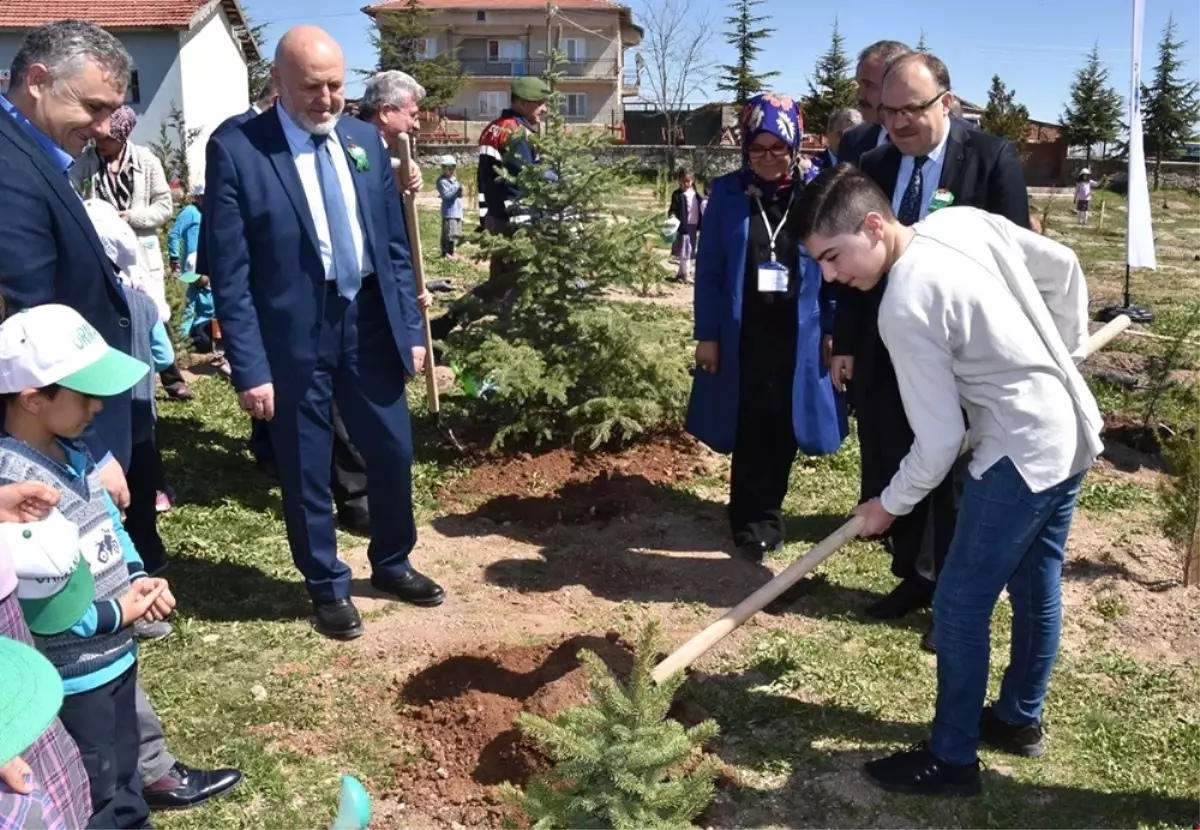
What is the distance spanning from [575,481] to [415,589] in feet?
5.08

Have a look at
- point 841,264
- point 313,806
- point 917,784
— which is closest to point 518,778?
point 313,806

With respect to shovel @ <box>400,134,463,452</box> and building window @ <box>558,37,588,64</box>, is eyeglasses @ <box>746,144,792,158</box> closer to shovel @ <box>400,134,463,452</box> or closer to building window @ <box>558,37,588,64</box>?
shovel @ <box>400,134,463,452</box>

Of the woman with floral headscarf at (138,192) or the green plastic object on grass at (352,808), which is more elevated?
the woman with floral headscarf at (138,192)

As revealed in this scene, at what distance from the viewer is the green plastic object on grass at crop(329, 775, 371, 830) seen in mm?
2721

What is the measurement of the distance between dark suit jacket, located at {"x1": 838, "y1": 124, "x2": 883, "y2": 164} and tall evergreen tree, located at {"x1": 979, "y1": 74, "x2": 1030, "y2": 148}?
2186 centimetres

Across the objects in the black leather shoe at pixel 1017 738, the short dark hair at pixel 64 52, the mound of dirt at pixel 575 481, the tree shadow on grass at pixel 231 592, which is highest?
the short dark hair at pixel 64 52

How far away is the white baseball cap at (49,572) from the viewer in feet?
6.56

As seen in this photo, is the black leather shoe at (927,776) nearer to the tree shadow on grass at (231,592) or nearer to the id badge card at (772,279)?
the id badge card at (772,279)

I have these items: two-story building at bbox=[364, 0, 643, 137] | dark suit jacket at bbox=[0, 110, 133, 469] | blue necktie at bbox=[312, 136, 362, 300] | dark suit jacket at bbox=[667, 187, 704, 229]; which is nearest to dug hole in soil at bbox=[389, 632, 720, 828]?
dark suit jacket at bbox=[0, 110, 133, 469]

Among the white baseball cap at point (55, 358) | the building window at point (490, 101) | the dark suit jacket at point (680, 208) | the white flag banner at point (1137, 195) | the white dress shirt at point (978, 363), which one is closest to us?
the white baseball cap at point (55, 358)

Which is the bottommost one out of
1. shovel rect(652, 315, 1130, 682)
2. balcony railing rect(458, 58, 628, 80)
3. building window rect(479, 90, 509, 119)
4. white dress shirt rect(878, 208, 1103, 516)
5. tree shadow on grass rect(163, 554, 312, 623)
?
tree shadow on grass rect(163, 554, 312, 623)

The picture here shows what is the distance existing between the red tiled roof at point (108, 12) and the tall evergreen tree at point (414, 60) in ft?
29.8

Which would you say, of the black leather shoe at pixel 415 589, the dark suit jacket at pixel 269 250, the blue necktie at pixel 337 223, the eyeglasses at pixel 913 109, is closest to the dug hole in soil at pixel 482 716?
the black leather shoe at pixel 415 589

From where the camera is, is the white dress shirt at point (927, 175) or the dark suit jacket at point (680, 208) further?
the dark suit jacket at point (680, 208)
